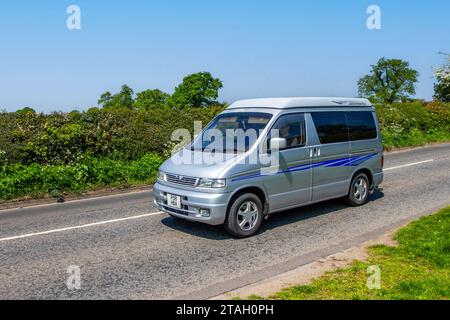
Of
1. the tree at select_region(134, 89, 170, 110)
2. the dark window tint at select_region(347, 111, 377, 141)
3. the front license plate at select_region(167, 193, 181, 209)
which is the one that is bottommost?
the front license plate at select_region(167, 193, 181, 209)

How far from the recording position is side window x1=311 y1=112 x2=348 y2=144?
8.35 metres

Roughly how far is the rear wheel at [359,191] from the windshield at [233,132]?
2.90m

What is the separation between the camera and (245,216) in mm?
7270

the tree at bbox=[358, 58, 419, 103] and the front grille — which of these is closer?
the front grille

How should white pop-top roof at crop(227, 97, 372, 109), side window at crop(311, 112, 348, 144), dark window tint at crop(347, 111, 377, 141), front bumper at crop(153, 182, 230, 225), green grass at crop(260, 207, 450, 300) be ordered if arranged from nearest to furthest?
green grass at crop(260, 207, 450, 300) → front bumper at crop(153, 182, 230, 225) → white pop-top roof at crop(227, 97, 372, 109) → side window at crop(311, 112, 348, 144) → dark window tint at crop(347, 111, 377, 141)

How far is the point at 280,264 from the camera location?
6.12 meters

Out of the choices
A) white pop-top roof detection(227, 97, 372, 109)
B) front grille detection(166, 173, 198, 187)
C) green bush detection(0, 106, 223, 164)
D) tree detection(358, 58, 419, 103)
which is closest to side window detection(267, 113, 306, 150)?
white pop-top roof detection(227, 97, 372, 109)

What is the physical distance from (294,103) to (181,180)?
8.69ft

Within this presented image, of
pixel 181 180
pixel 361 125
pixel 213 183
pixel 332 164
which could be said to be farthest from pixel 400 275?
pixel 361 125

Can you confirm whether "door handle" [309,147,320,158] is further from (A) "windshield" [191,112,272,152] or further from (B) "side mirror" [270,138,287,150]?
(A) "windshield" [191,112,272,152]

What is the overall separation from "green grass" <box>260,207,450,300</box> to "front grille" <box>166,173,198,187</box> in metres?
2.63

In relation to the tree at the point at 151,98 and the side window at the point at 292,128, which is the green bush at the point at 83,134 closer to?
the side window at the point at 292,128

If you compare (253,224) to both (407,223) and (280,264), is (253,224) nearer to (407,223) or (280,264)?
(280,264)
